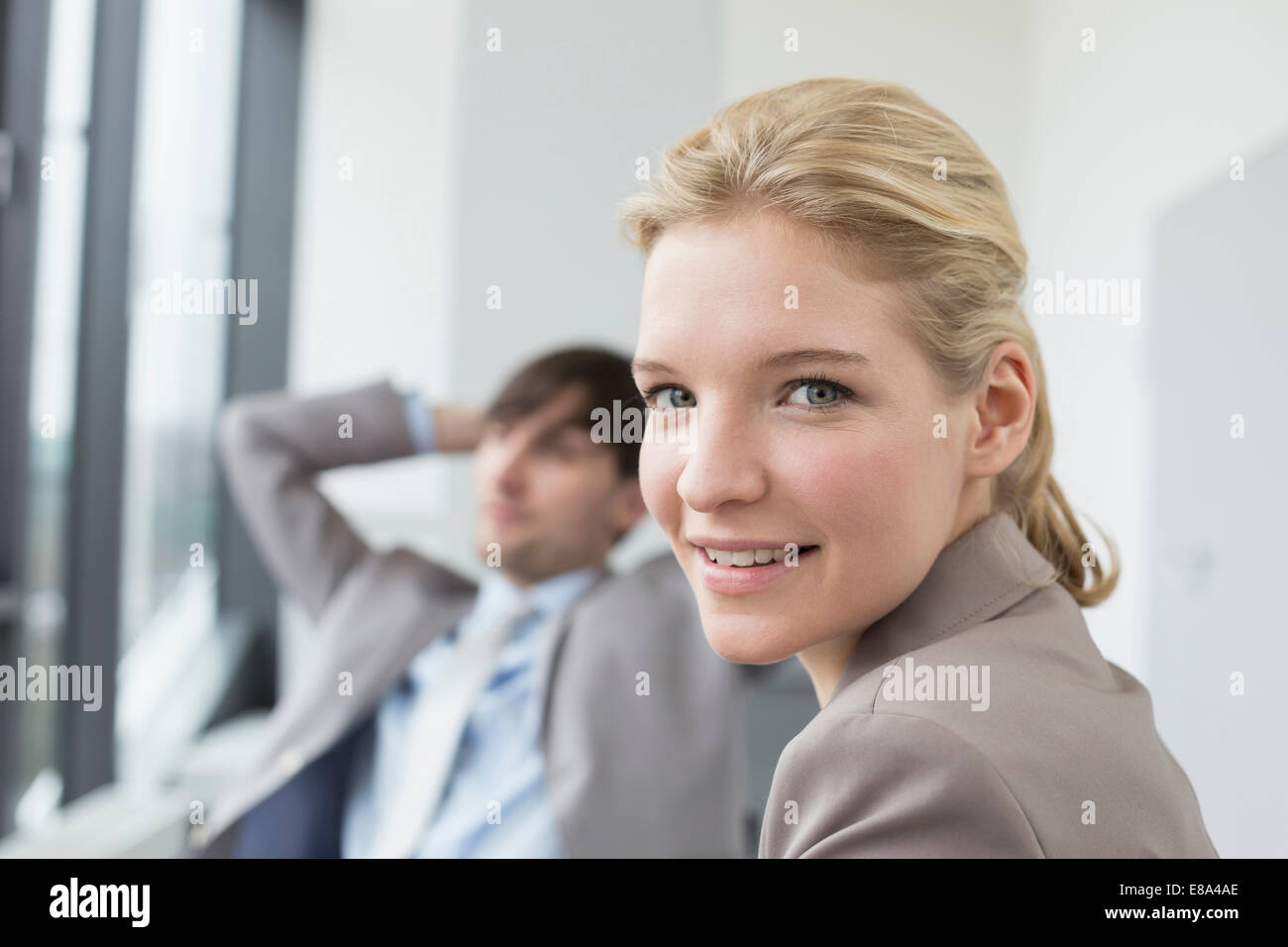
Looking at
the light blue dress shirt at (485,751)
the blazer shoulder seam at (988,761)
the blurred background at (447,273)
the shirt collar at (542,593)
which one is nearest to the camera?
the blazer shoulder seam at (988,761)

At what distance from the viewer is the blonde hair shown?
0.27 metres

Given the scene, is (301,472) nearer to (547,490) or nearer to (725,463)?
(547,490)

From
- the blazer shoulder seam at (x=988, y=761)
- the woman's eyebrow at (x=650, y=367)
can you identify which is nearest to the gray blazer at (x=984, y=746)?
the blazer shoulder seam at (x=988, y=761)

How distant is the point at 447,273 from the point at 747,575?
183 cm

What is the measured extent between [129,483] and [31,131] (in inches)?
25.6

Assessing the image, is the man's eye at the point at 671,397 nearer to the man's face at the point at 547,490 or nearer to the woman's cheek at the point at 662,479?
the woman's cheek at the point at 662,479

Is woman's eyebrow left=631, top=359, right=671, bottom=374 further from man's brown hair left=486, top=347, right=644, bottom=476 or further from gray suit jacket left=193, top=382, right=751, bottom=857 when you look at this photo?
man's brown hair left=486, top=347, right=644, bottom=476

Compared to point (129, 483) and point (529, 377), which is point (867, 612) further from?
point (129, 483)

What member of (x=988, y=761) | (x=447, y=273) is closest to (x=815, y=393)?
(x=988, y=761)

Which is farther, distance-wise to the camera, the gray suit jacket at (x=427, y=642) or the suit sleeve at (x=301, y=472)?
the suit sleeve at (x=301, y=472)

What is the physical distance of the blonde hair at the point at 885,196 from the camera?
27 cm

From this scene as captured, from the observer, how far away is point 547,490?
1138mm

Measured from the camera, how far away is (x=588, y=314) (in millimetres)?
1740

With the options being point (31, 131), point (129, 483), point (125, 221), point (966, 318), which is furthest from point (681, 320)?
point (129, 483)
